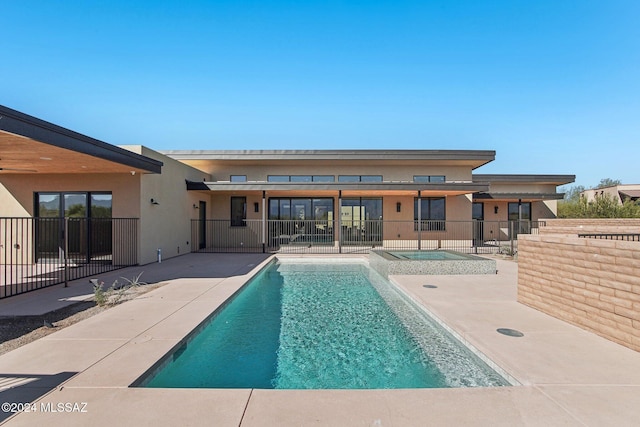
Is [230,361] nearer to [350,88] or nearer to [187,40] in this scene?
[187,40]

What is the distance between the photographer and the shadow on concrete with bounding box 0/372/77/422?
→ 2627 millimetres

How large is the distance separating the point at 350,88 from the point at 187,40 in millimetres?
8194

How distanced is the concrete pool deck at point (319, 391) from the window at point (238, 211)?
11.9 meters

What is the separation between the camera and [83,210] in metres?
10.8

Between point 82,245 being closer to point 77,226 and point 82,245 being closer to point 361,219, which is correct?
point 77,226

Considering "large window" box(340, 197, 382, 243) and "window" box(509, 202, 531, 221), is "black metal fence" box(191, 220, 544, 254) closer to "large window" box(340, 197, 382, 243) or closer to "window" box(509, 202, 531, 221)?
"large window" box(340, 197, 382, 243)

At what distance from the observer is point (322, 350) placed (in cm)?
455

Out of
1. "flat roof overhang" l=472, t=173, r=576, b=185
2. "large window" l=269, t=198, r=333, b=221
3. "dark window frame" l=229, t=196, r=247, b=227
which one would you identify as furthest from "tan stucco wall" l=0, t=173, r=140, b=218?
"flat roof overhang" l=472, t=173, r=576, b=185

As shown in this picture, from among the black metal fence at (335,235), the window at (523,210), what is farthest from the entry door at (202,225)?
the window at (523,210)

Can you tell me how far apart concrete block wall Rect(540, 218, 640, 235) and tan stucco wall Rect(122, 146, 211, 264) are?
1277 centimetres

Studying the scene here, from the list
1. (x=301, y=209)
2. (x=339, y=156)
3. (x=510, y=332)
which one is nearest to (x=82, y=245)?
(x=301, y=209)

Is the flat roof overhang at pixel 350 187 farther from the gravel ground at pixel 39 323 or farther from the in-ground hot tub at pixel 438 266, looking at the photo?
the gravel ground at pixel 39 323

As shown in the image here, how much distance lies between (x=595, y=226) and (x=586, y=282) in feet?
13.2

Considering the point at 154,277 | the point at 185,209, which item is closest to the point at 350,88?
the point at 185,209
